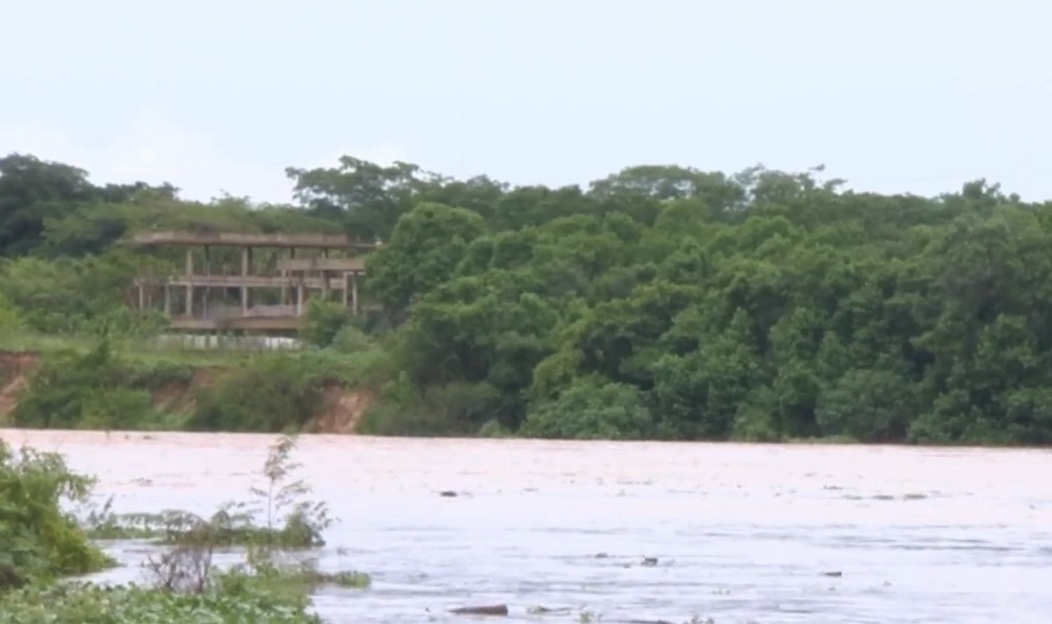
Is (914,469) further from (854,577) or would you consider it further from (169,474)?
(854,577)

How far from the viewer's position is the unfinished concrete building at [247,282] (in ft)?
295

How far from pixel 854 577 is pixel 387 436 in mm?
46944

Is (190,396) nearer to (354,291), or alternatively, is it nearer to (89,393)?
(89,393)

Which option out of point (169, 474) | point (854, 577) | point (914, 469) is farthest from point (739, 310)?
point (854, 577)

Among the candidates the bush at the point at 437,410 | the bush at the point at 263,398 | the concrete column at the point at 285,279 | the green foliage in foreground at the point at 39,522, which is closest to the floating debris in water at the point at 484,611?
the green foliage in foreground at the point at 39,522

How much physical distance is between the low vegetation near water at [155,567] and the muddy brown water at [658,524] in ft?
1.70

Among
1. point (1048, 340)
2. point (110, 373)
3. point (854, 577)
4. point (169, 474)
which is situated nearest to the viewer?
point (854, 577)

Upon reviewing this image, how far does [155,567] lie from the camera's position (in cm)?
2044

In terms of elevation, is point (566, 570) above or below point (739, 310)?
below

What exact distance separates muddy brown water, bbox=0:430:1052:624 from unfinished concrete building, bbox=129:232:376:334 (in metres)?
25.3

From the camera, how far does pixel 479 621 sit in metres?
20.4

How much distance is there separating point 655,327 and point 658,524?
122 feet

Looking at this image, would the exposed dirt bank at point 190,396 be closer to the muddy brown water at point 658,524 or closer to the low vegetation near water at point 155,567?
the muddy brown water at point 658,524

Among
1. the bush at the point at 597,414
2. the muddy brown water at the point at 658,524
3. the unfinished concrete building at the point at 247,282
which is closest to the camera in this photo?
the muddy brown water at the point at 658,524
